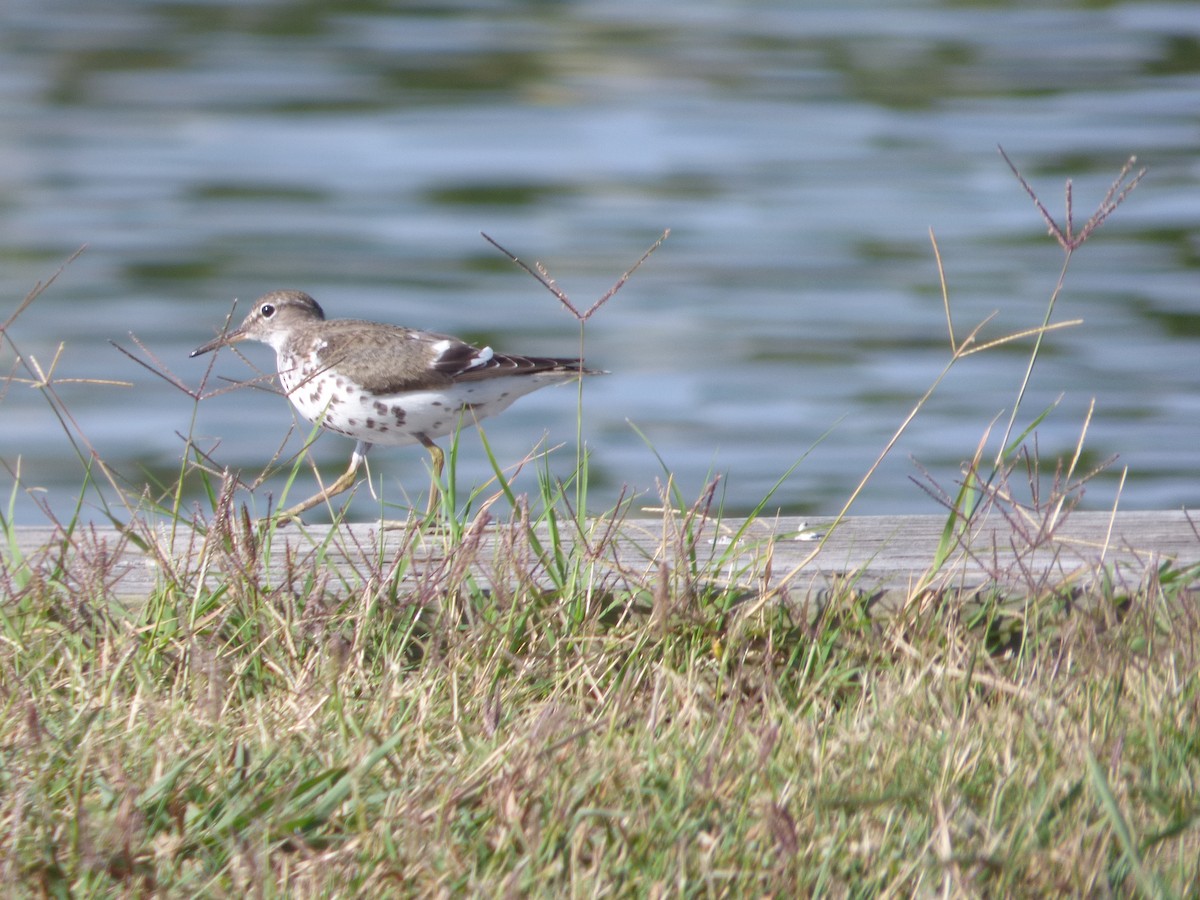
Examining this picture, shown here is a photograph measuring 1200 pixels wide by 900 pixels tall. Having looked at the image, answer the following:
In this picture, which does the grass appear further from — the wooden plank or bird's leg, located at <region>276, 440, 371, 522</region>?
bird's leg, located at <region>276, 440, 371, 522</region>

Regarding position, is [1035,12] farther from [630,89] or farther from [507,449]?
[507,449]

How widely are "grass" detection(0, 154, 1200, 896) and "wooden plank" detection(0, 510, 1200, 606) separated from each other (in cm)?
2

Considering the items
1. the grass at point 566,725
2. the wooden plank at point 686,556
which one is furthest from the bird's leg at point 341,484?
the grass at point 566,725

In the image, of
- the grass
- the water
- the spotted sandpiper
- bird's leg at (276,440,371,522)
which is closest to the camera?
the grass

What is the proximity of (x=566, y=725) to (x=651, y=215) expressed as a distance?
10759 mm

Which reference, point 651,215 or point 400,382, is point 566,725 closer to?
point 400,382

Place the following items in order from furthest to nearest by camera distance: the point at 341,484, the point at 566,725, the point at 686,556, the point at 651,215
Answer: the point at 651,215, the point at 341,484, the point at 686,556, the point at 566,725

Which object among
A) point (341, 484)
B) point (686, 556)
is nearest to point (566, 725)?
point (686, 556)

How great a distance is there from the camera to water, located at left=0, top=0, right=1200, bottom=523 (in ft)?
31.6

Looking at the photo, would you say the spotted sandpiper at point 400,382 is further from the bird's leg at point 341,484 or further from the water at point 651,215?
the water at point 651,215

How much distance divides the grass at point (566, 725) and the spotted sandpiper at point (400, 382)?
87cm

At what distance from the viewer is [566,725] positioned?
3.29 meters

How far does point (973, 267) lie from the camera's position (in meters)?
12.1

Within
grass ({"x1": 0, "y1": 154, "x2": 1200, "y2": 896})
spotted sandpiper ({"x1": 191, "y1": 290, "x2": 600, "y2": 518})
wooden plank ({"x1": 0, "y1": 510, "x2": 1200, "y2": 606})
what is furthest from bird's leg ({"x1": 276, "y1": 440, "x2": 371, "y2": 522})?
grass ({"x1": 0, "y1": 154, "x2": 1200, "y2": 896})
